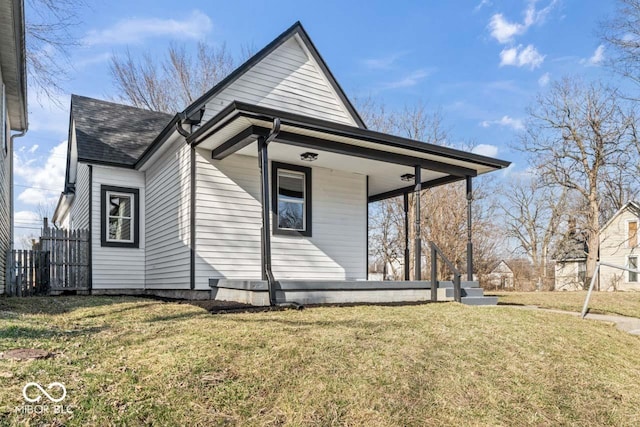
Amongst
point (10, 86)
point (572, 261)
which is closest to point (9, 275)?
point (10, 86)

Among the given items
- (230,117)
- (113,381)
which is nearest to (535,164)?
(230,117)

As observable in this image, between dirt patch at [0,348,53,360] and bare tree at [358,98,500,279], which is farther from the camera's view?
bare tree at [358,98,500,279]

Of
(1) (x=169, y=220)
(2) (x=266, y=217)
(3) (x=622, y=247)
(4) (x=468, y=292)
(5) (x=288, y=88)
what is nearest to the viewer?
(2) (x=266, y=217)

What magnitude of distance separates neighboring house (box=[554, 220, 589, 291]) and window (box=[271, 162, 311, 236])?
76.9ft

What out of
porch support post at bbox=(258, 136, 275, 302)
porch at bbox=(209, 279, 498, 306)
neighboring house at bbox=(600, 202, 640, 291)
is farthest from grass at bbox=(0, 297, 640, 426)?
neighboring house at bbox=(600, 202, 640, 291)

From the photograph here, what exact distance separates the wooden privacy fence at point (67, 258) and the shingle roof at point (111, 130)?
187 centimetres

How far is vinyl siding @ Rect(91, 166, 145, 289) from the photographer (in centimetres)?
1062

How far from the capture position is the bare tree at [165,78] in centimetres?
2502

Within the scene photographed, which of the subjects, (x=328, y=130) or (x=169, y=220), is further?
(x=169, y=220)

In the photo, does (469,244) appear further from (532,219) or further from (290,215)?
(532,219)

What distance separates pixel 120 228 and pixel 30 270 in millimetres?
2214

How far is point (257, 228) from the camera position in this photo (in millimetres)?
8953

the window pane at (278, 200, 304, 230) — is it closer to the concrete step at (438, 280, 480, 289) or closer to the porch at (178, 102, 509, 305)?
the porch at (178, 102, 509, 305)

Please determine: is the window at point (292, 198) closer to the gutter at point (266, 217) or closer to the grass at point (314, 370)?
the gutter at point (266, 217)
